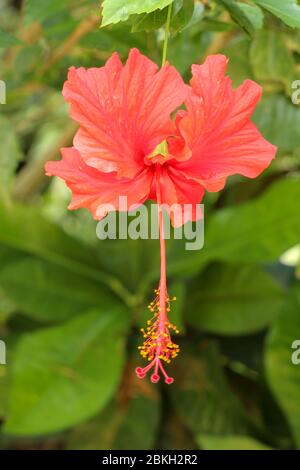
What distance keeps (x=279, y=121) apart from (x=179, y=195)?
0.50 meters

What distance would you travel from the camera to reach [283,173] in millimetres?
1612

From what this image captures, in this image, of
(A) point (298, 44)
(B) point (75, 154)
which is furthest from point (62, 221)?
(B) point (75, 154)

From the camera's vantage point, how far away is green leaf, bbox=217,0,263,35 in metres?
0.62

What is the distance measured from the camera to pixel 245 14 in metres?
0.64

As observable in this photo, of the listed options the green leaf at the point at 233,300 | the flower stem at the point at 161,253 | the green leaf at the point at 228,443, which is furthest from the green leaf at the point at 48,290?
the flower stem at the point at 161,253

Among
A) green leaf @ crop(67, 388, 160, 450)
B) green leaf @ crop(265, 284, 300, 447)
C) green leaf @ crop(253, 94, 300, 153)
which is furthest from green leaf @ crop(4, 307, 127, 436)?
green leaf @ crop(253, 94, 300, 153)

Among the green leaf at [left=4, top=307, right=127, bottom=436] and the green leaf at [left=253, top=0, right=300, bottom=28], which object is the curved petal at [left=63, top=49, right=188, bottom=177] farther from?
the green leaf at [left=4, top=307, right=127, bottom=436]

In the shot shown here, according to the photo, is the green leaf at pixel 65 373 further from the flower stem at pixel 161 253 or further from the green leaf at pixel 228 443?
the flower stem at pixel 161 253

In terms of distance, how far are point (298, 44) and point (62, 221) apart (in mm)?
951

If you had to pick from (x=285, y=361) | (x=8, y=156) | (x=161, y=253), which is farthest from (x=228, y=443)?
(x=161, y=253)

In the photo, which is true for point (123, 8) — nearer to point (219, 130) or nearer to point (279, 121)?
point (219, 130)

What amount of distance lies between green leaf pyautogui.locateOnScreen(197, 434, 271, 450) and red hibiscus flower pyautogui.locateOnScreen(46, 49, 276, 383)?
658 mm

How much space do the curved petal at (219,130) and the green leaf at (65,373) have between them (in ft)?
2.31

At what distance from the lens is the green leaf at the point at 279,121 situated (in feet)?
3.48
